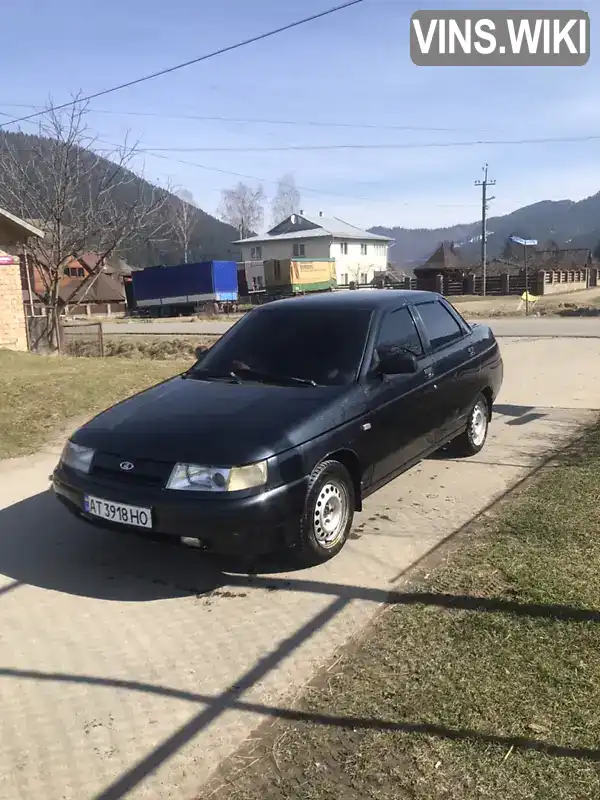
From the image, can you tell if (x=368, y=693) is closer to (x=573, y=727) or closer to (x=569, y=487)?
(x=573, y=727)

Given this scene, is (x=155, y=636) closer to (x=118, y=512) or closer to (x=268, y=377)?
(x=118, y=512)

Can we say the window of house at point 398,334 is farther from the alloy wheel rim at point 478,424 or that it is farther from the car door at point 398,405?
the alloy wheel rim at point 478,424

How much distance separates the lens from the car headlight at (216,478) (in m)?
3.59

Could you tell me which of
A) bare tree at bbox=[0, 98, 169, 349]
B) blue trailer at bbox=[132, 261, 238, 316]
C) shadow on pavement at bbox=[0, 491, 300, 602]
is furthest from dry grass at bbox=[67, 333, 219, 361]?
blue trailer at bbox=[132, 261, 238, 316]

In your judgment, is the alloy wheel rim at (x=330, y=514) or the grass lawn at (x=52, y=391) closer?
the alloy wheel rim at (x=330, y=514)

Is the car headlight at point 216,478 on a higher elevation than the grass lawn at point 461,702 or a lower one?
higher

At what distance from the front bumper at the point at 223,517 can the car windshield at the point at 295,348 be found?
3.56 feet

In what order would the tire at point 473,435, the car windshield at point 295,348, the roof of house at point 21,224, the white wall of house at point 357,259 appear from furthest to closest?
the white wall of house at point 357,259 → the roof of house at point 21,224 → the tire at point 473,435 → the car windshield at point 295,348

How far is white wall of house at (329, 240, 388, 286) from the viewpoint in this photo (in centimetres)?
7544

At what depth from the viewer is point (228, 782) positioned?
2363 millimetres

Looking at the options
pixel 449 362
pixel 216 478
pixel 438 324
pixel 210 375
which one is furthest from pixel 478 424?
pixel 216 478

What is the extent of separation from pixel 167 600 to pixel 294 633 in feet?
2.70

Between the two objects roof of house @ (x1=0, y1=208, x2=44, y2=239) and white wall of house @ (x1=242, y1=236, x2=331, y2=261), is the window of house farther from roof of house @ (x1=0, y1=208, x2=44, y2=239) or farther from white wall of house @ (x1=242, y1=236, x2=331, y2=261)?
white wall of house @ (x1=242, y1=236, x2=331, y2=261)

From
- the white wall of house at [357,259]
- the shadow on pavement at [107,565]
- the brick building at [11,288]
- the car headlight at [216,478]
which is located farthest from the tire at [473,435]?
the white wall of house at [357,259]
